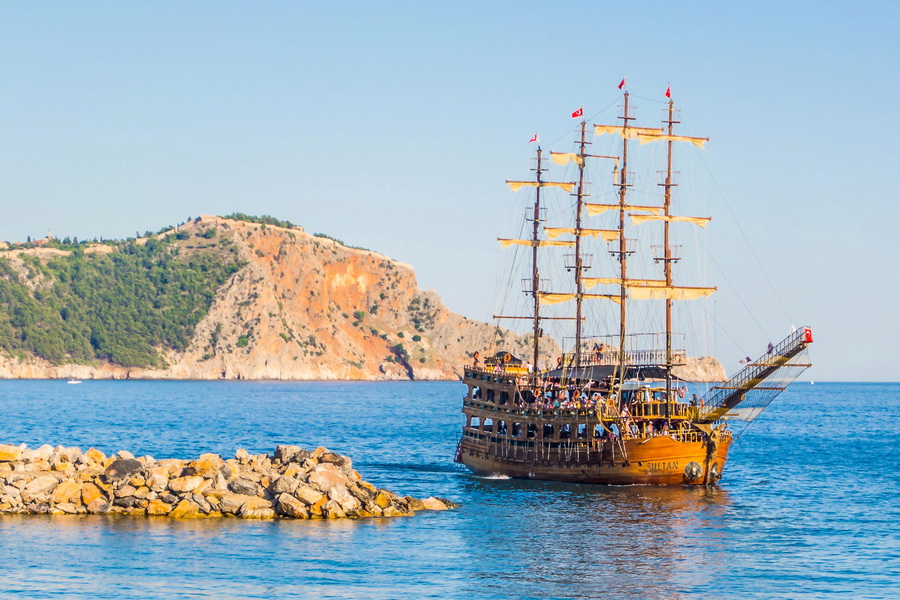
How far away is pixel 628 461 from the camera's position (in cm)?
5978

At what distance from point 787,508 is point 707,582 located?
64.8 feet

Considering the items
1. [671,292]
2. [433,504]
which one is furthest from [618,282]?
[433,504]

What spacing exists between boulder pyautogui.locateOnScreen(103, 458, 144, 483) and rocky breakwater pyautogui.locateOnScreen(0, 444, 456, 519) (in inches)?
1.6

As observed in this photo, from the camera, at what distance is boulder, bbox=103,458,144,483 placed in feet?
160

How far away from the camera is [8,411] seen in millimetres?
127938

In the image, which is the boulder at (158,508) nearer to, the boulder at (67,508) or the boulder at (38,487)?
the boulder at (67,508)

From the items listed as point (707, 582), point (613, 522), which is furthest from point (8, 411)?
point (707, 582)

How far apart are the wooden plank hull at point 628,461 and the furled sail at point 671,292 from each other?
8.50 m

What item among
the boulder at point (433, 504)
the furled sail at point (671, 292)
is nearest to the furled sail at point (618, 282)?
the furled sail at point (671, 292)

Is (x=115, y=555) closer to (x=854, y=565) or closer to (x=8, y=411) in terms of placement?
(x=854, y=565)

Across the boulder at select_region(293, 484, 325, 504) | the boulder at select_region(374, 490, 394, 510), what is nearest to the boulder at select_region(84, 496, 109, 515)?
the boulder at select_region(293, 484, 325, 504)

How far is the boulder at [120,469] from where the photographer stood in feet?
160

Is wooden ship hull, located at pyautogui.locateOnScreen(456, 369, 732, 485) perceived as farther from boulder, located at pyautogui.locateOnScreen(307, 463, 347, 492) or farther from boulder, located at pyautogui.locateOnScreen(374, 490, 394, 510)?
boulder, located at pyautogui.locateOnScreen(307, 463, 347, 492)

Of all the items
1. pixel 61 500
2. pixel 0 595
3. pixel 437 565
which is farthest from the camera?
pixel 61 500
